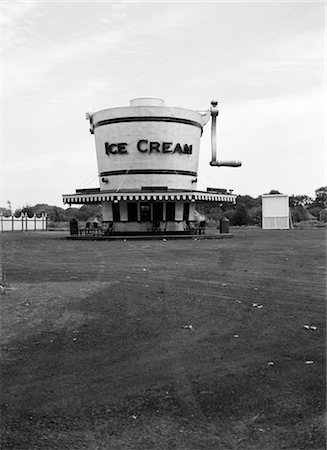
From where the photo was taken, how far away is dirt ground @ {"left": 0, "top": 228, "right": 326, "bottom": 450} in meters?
4.98

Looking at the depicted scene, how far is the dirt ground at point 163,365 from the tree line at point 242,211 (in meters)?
68.9

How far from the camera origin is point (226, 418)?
17.3ft

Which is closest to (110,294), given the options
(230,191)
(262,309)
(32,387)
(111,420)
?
(262,309)

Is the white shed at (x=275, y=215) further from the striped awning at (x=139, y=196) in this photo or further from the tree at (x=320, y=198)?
the tree at (x=320, y=198)

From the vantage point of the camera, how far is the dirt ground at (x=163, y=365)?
4.98 metres

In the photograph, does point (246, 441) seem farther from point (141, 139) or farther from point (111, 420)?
point (141, 139)

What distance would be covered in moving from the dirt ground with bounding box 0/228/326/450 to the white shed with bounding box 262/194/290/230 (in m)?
44.7

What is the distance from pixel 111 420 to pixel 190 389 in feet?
3.46

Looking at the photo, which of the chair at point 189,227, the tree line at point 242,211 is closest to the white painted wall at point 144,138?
the chair at point 189,227

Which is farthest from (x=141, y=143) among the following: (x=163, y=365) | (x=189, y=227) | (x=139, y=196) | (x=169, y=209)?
(x=163, y=365)

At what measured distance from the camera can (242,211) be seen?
84188 millimetres

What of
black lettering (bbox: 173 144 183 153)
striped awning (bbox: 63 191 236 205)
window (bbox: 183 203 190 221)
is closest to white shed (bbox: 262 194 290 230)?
window (bbox: 183 203 190 221)

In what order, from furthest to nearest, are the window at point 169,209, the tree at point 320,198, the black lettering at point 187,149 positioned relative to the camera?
the tree at point 320,198 < the black lettering at point 187,149 < the window at point 169,209

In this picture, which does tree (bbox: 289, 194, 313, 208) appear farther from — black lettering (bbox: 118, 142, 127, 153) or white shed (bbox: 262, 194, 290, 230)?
black lettering (bbox: 118, 142, 127, 153)
